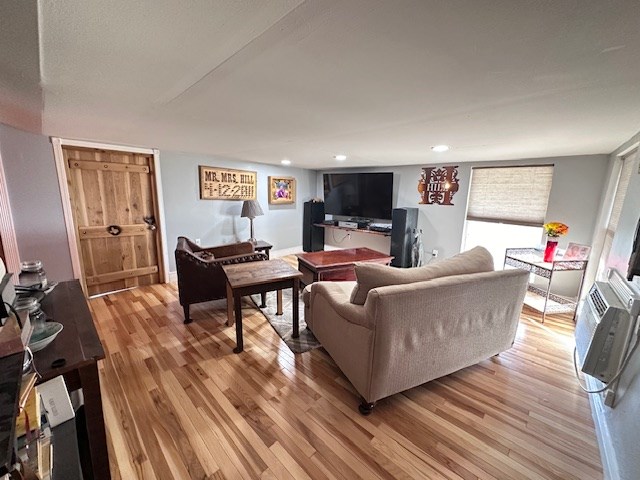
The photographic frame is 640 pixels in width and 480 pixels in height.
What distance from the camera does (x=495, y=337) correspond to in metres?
2.01

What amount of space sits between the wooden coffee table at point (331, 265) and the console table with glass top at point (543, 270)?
1479 mm

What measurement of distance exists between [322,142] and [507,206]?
110 inches

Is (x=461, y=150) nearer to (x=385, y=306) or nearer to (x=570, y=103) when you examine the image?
(x=570, y=103)

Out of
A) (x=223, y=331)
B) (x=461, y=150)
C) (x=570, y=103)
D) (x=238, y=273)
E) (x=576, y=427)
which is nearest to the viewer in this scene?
(x=570, y=103)

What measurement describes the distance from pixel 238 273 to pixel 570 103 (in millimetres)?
2497

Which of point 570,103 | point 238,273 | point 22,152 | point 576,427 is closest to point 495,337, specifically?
point 576,427

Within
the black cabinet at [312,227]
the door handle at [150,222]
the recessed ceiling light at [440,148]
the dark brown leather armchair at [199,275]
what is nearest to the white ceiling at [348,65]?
the recessed ceiling light at [440,148]

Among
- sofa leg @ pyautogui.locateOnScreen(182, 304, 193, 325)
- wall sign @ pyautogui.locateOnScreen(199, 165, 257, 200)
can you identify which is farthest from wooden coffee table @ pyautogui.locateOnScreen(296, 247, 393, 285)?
wall sign @ pyautogui.locateOnScreen(199, 165, 257, 200)

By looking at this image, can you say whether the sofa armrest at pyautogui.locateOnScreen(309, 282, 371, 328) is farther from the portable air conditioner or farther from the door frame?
the door frame

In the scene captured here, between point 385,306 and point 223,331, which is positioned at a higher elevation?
point 385,306

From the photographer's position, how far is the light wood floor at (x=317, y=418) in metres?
1.34

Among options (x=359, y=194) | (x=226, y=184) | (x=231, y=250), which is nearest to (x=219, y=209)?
(x=226, y=184)

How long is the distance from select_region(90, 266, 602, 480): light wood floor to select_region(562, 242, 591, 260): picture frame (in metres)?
1.04

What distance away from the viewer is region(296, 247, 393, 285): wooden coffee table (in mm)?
3049
